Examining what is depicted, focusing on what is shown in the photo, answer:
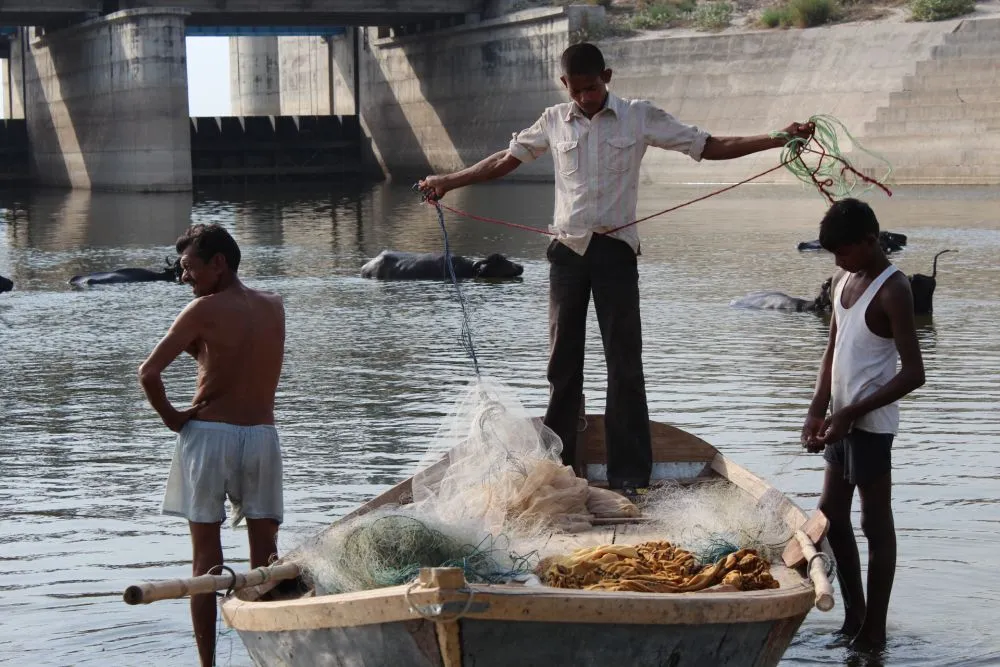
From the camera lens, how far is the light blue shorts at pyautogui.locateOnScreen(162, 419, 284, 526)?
18.5ft

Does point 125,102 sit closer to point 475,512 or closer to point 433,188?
point 433,188

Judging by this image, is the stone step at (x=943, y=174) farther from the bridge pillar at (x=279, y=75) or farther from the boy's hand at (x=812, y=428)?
the boy's hand at (x=812, y=428)

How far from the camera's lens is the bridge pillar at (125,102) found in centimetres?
4531

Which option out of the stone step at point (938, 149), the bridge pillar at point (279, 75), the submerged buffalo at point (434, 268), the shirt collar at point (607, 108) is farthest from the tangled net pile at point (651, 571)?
the bridge pillar at point (279, 75)

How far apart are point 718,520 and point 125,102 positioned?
42538mm

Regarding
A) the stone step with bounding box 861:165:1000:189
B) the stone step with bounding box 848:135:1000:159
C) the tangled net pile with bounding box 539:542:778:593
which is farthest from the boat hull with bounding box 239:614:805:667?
the stone step with bounding box 861:165:1000:189

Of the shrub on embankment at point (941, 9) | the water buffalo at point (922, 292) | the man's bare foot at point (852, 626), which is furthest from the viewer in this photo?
the shrub on embankment at point (941, 9)

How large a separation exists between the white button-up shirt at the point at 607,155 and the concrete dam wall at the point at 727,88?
31.0m

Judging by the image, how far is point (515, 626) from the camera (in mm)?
4473

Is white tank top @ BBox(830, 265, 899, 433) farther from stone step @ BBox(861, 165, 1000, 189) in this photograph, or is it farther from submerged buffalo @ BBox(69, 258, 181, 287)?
stone step @ BBox(861, 165, 1000, 189)

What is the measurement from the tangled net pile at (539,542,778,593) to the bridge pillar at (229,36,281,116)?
6029 cm

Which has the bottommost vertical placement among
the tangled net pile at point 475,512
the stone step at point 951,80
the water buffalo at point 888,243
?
the water buffalo at point 888,243

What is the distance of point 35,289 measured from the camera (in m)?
20.0

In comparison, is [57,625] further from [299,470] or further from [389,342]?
[389,342]
